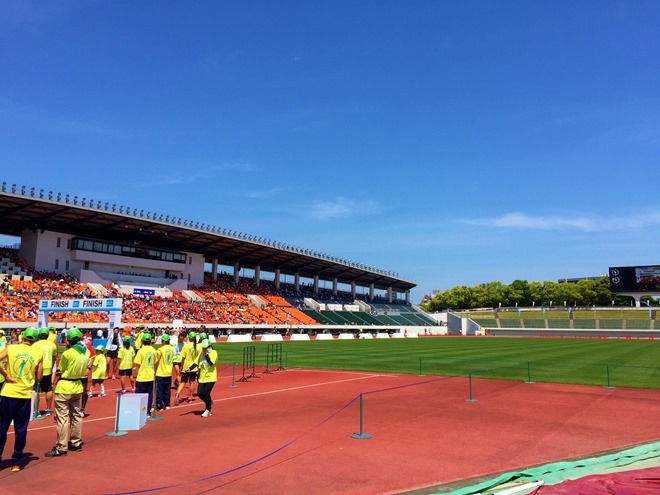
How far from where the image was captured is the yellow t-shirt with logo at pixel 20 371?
8.10 m

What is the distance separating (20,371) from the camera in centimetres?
817

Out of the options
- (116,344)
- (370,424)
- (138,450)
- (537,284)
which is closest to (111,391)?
(116,344)

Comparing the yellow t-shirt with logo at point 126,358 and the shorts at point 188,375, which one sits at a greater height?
the yellow t-shirt with logo at point 126,358

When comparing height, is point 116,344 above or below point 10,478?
Answer: above

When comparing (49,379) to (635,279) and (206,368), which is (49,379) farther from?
(635,279)

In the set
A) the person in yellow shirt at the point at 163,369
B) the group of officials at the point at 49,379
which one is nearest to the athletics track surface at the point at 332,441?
the group of officials at the point at 49,379

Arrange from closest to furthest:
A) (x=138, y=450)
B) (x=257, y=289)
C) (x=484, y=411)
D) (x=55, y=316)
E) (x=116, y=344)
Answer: (x=138, y=450), (x=484, y=411), (x=116, y=344), (x=55, y=316), (x=257, y=289)

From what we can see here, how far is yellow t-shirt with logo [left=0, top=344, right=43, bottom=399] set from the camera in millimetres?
8102

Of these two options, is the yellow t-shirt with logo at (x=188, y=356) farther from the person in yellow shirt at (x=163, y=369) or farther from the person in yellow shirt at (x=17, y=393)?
the person in yellow shirt at (x=17, y=393)

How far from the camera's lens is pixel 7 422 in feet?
26.5

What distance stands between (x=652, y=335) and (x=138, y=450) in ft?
297

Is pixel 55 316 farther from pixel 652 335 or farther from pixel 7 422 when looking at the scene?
pixel 652 335

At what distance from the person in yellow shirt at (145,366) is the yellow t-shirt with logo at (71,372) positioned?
308cm

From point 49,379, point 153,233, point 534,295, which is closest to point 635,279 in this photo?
point 534,295
